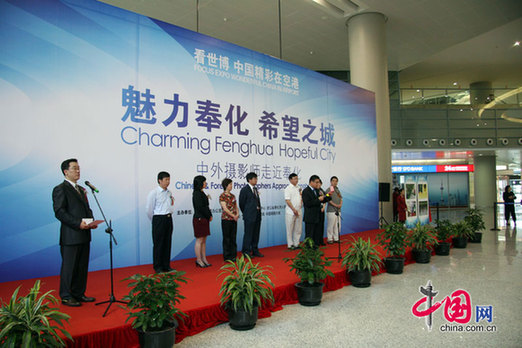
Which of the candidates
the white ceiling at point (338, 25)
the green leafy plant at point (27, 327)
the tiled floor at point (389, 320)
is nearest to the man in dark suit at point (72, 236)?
the green leafy plant at point (27, 327)

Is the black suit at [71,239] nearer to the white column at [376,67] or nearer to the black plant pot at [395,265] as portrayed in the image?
the black plant pot at [395,265]

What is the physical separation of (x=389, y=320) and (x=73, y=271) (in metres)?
2.74

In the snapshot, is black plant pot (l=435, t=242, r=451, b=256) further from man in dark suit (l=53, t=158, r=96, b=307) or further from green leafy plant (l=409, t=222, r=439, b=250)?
man in dark suit (l=53, t=158, r=96, b=307)

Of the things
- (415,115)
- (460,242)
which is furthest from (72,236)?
(415,115)

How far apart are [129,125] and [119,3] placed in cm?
518

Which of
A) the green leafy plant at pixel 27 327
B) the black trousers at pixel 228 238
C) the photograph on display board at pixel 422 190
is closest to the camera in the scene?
the green leafy plant at pixel 27 327

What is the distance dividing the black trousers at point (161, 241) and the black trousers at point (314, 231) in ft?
8.12

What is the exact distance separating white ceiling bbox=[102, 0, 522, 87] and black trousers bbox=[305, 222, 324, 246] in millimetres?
4884

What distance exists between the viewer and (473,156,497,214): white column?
17.6 meters

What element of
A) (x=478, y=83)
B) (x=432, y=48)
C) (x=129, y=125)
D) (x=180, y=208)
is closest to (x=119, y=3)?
(x=129, y=125)

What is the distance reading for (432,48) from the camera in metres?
11.1

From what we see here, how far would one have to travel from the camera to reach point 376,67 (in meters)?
9.06

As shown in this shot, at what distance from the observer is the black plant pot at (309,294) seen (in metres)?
3.50

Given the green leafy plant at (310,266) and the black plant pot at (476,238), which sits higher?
the green leafy plant at (310,266)
